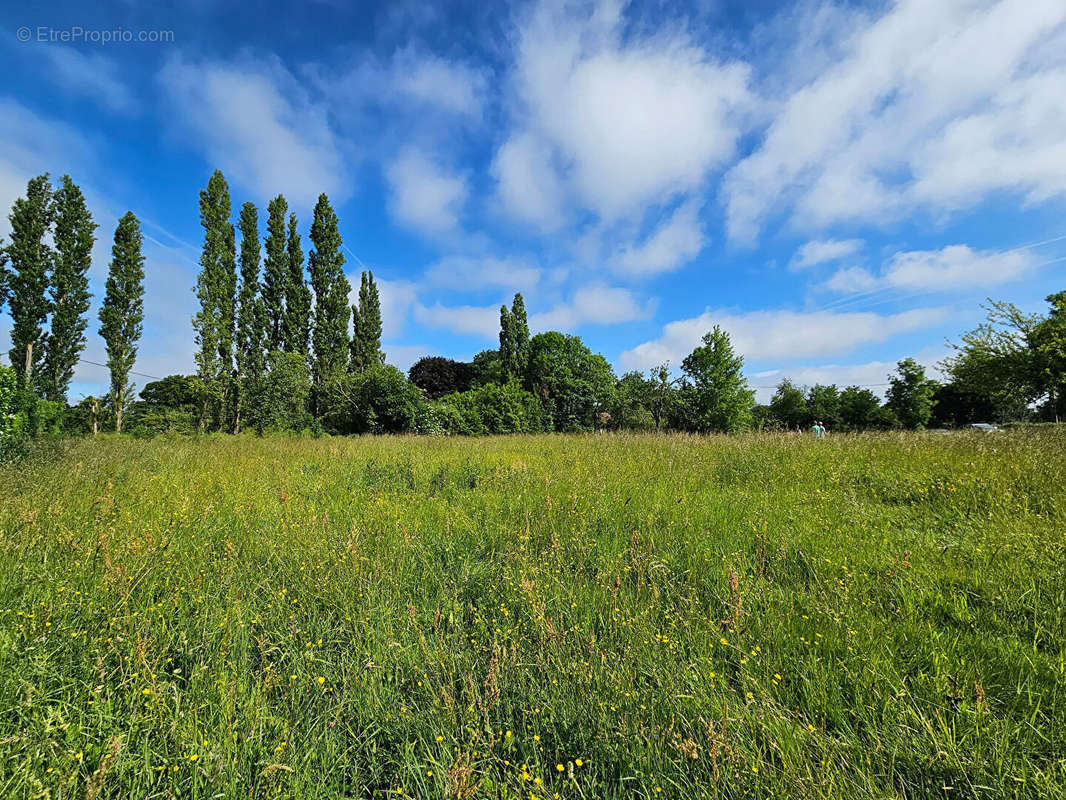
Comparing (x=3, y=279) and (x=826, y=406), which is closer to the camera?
(x=3, y=279)

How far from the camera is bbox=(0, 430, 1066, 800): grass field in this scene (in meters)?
1.38

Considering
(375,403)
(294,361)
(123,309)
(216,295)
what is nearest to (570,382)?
(375,403)

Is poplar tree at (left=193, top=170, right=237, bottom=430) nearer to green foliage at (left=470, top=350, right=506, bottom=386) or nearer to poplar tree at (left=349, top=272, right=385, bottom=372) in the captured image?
poplar tree at (left=349, top=272, right=385, bottom=372)

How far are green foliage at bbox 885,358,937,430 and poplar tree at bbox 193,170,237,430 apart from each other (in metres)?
63.4

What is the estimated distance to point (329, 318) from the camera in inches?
983

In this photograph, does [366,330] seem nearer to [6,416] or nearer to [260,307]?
[260,307]

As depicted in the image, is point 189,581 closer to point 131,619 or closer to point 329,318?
point 131,619

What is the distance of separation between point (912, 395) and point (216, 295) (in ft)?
219

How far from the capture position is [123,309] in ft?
66.7

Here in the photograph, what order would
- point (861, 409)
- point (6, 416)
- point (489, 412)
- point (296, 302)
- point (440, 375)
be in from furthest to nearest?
1. point (861, 409)
2. point (440, 375)
3. point (296, 302)
4. point (489, 412)
5. point (6, 416)

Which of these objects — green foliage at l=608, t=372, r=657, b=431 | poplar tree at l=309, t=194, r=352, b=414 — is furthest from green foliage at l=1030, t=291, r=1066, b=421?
poplar tree at l=309, t=194, r=352, b=414

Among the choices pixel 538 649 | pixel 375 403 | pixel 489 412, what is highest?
pixel 375 403

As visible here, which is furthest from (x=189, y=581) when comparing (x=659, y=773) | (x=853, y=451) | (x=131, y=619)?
(x=853, y=451)

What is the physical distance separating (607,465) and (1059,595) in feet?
14.4
